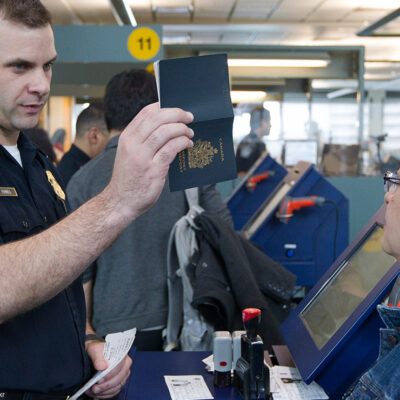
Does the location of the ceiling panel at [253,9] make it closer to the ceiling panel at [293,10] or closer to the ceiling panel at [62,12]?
the ceiling panel at [293,10]

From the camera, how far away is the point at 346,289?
4.22 feet

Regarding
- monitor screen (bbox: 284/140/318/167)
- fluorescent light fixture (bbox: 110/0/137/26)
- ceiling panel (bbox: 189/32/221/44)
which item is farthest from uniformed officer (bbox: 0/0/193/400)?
ceiling panel (bbox: 189/32/221/44)


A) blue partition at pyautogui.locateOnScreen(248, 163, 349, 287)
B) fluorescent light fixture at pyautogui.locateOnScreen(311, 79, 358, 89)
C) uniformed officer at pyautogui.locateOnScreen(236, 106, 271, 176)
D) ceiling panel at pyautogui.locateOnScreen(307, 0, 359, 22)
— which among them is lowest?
blue partition at pyautogui.locateOnScreen(248, 163, 349, 287)

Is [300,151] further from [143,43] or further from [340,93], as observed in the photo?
[143,43]

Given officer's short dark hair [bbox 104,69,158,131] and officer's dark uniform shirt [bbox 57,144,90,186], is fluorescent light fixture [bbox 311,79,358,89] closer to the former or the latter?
officer's dark uniform shirt [bbox 57,144,90,186]

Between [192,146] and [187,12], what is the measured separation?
28.1ft

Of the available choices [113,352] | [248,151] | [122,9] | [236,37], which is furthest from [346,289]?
[236,37]

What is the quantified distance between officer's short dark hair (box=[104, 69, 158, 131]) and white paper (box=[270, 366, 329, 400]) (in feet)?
3.47

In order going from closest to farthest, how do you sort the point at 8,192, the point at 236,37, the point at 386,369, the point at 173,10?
Answer: the point at 386,369
the point at 8,192
the point at 173,10
the point at 236,37

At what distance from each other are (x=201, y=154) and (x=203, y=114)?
7 cm

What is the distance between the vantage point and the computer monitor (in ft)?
3.58

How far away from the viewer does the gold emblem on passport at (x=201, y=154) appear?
907 mm

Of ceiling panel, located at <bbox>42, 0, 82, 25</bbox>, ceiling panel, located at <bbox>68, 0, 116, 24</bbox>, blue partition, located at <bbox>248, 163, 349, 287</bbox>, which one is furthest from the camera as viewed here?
ceiling panel, located at <bbox>68, 0, 116, 24</bbox>

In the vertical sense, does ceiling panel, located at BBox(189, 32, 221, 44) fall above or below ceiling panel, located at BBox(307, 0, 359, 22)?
below
